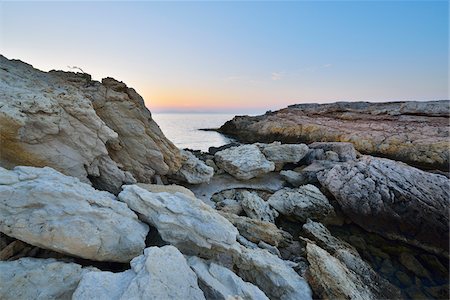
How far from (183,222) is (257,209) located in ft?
18.0

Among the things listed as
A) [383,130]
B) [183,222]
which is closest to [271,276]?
[183,222]

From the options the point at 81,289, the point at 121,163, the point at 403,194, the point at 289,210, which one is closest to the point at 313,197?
the point at 289,210

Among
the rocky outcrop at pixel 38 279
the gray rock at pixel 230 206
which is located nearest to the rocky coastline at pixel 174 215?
the rocky outcrop at pixel 38 279

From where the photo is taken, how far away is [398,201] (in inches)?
419

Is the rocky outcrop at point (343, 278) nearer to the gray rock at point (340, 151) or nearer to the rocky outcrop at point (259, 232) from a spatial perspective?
the rocky outcrop at point (259, 232)

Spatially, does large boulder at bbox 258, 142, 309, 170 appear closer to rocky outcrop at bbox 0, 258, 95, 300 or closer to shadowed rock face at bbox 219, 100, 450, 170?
shadowed rock face at bbox 219, 100, 450, 170

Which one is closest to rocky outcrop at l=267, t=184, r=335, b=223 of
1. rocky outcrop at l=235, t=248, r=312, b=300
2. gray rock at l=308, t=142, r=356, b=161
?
rocky outcrop at l=235, t=248, r=312, b=300

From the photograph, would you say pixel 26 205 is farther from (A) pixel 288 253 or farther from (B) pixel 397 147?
(B) pixel 397 147

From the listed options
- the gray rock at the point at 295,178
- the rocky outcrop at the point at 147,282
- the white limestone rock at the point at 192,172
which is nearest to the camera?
the rocky outcrop at the point at 147,282

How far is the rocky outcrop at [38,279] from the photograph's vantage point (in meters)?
3.95

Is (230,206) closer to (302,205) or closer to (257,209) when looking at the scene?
(257,209)

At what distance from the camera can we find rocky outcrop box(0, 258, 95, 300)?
3954 millimetres

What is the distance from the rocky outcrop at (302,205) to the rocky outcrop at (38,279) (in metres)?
8.61

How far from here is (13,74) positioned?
8.03 meters
